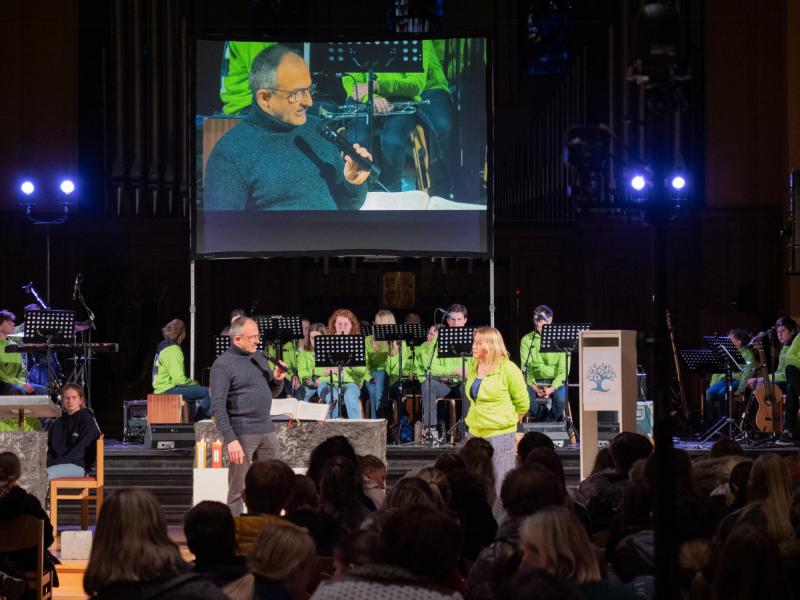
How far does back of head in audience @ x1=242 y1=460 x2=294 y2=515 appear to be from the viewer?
5320mm

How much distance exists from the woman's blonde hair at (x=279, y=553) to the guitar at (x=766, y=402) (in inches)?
366

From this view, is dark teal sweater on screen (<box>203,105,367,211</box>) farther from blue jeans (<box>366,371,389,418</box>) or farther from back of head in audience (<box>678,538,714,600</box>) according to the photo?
back of head in audience (<box>678,538,714,600</box>)

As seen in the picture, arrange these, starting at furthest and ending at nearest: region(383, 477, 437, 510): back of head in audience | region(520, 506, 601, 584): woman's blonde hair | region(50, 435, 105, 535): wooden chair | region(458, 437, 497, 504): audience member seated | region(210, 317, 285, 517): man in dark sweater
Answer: region(50, 435, 105, 535): wooden chair, region(210, 317, 285, 517): man in dark sweater, region(458, 437, 497, 504): audience member seated, region(383, 477, 437, 510): back of head in audience, region(520, 506, 601, 584): woman's blonde hair

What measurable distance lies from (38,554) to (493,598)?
308 centimetres

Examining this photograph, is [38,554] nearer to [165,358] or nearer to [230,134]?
[165,358]

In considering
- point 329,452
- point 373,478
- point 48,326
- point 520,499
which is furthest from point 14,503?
point 48,326

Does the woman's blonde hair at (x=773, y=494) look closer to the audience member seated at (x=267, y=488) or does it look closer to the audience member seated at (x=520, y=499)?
the audience member seated at (x=520, y=499)

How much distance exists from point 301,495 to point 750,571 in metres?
2.47

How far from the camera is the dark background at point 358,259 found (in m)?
15.7

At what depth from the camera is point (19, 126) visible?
15930 millimetres

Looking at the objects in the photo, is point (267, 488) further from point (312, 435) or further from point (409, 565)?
point (312, 435)

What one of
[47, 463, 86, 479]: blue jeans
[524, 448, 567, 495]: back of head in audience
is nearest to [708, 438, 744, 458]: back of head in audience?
[524, 448, 567, 495]: back of head in audience

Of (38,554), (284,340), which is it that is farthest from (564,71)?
(38,554)

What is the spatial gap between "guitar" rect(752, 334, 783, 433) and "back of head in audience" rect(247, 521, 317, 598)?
30.4 feet
